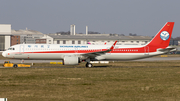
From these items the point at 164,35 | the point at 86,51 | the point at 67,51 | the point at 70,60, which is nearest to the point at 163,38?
the point at 164,35

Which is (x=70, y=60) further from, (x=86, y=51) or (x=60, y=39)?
(x=60, y=39)

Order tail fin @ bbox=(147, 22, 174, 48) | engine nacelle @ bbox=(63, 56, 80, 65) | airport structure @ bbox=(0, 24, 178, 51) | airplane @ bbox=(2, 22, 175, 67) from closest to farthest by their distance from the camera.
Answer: engine nacelle @ bbox=(63, 56, 80, 65)
airplane @ bbox=(2, 22, 175, 67)
tail fin @ bbox=(147, 22, 174, 48)
airport structure @ bbox=(0, 24, 178, 51)

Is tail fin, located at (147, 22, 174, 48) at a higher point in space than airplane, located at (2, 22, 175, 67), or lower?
higher

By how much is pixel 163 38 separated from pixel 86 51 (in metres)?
14.7

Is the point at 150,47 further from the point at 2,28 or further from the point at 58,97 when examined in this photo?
the point at 2,28

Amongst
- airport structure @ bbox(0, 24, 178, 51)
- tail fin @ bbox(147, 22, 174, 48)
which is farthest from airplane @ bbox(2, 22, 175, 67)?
airport structure @ bbox(0, 24, 178, 51)

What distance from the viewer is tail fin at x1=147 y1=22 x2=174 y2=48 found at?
48.7 metres

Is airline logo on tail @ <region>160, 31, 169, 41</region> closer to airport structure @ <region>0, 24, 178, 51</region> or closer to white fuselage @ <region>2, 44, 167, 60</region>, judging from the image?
white fuselage @ <region>2, 44, 167, 60</region>

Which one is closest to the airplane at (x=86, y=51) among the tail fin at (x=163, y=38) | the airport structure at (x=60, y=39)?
the tail fin at (x=163, y=38)

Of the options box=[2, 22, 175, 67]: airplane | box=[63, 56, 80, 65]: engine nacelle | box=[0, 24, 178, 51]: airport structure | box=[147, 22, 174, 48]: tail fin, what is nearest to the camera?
box=[63, 56, 80, 65]: engine nacelle

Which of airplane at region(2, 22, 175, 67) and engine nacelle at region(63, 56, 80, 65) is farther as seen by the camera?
airplane at region(2, 22, 175, 67)

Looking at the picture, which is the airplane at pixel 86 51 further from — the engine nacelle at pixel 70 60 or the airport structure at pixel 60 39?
the airport structure at pixel 60 39

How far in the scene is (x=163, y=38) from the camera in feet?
160

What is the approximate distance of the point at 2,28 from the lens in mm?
165625
